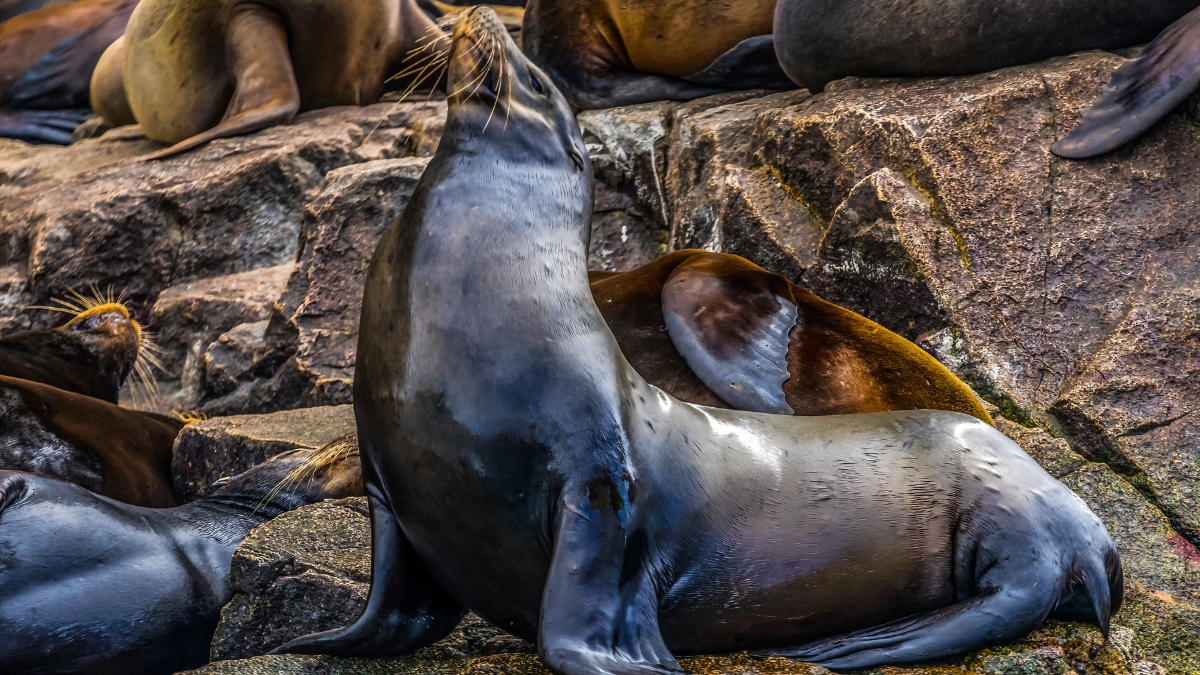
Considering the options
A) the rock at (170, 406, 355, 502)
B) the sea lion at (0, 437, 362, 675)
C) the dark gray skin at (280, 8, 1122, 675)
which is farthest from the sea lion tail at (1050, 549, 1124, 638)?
the rock at (170, 406, 355, 502)

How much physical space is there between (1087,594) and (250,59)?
662 centimetres

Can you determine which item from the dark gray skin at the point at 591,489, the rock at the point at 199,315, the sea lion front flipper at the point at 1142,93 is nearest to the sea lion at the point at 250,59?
the rock at the point at 199,315

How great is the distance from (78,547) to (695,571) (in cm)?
200

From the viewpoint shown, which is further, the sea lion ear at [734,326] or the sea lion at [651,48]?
Result: the sea lion at [651,48]

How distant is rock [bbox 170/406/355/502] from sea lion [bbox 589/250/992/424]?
1.23 metres

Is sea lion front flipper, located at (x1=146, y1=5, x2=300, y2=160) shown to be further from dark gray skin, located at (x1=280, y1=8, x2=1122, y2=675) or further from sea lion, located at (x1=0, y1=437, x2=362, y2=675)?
dark gray skin, located at (x1=280, y1=8, x2=1122, y2=675)

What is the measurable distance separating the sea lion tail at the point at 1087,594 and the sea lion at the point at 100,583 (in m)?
2.42

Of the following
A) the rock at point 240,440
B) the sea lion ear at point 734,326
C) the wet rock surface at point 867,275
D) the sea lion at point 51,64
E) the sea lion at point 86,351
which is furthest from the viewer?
the sea lion at point 51,64

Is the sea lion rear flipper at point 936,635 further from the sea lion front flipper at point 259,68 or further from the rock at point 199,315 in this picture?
the sea lion front flipper at point 259,68

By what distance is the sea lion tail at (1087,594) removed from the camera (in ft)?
8.86

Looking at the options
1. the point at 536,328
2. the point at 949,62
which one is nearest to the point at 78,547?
the point at 536,328

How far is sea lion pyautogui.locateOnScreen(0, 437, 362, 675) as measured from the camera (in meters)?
3.32

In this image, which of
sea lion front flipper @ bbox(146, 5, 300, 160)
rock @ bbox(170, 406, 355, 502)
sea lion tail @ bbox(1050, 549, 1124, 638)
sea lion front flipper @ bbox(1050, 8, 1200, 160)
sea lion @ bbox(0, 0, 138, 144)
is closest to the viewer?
sea lion tail @ bbox(1050, 549, 1124, 638)

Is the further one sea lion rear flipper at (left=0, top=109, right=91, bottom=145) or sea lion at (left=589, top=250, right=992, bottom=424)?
sea lion rear flipper at (left=0, top=109, right=91, bottom=145)
